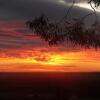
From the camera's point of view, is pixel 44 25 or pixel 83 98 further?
pixel 83 98

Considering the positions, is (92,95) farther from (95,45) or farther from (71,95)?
(95,45)

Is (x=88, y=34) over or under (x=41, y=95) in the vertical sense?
over

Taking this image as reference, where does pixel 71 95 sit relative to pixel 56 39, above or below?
below

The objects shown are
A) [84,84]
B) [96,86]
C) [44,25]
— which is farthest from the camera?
[84,84]

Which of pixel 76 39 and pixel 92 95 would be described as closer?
pixel 76 39

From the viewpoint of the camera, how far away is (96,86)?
A: 3094 centimetres

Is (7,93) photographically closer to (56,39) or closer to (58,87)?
(58,87)

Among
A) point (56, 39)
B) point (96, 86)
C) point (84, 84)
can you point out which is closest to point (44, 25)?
point (56, 39)

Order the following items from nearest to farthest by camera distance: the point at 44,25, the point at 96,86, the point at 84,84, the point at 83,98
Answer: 1. the point at 44,25
2. the point at 83,98
3. the point at 96,86
4. the point at 84,84

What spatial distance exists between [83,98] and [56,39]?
301 inches

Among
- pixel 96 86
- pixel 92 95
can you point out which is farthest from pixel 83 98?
pixel 96 86

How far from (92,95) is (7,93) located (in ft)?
15.5

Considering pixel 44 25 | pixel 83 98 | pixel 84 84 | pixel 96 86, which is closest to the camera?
pixel 44 25

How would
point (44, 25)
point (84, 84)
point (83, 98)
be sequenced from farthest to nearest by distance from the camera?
point (84, 84) < point (83, 98) < point (44, 25)
